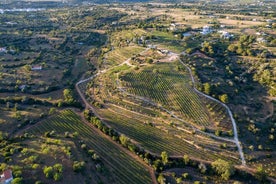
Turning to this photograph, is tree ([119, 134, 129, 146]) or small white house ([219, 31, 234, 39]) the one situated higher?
small white house ([219, 31, 234, 39])

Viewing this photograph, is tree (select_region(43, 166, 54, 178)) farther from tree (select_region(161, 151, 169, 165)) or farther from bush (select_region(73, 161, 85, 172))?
tree (select_region(161, 151, 169, 165))

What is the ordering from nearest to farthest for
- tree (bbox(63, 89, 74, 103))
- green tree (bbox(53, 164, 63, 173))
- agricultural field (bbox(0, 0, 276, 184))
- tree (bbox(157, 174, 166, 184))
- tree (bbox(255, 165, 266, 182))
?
green tree (bbox(53, 164, 63, 173)) → tree (bbox(157, 174, 166, 184)) → tree (bbox(255, 165, 266, 182)) → agricultural field (bbox(0, 0, 276, 184)) → tree (bbox(63, 89, 74, 103))

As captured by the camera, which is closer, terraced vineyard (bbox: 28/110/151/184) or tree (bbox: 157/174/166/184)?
tree (bbox: 157/174/166/184)

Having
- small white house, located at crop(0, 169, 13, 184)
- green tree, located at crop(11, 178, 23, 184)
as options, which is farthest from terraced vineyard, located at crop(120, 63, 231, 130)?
small white house, located at crop(0, 169, 13, 184)

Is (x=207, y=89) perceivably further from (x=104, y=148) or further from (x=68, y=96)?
(x=68, y=96)

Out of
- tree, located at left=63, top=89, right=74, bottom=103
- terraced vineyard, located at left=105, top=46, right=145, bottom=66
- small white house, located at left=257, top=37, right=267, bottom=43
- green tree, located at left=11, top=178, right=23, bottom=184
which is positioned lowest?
green tree, located at left=11, top=178, right=23, bottom=184

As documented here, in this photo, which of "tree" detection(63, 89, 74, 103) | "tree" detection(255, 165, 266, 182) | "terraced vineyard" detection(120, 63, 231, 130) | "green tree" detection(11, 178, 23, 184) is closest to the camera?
"green tree" detection(11, 178, 23, 184)
